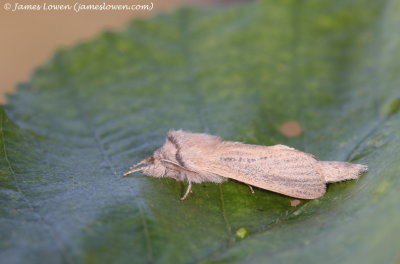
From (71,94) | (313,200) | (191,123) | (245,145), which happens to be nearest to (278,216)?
(313,200)

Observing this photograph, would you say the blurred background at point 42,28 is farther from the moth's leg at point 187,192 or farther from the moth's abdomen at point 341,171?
the moth's abdomen at point 341,171

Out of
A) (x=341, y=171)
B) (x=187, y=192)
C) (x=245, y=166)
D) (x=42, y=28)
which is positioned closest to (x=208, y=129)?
Result: (x=245, y=166)

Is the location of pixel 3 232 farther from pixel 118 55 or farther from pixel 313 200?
pixel 118 55

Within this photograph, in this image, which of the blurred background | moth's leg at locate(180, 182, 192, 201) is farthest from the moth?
the blurred background

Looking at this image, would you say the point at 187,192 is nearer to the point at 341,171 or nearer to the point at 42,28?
the point at 341,171

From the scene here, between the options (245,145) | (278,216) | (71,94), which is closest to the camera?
(278,216)

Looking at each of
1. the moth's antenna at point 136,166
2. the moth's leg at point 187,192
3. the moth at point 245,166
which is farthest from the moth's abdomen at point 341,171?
the moth's antenna at point 136,166

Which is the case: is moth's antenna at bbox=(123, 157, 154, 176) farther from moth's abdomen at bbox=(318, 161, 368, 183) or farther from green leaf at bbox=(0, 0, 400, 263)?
moth's abdomen at bbox=(318, 161, 368, 183)
